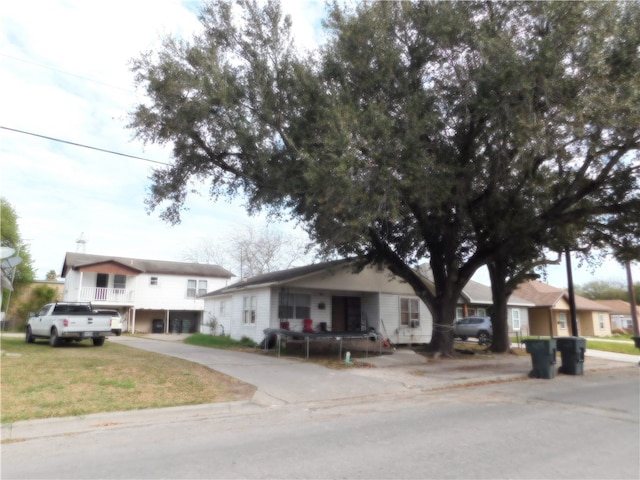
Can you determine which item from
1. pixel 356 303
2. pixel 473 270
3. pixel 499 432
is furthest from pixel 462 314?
pixel 499 432

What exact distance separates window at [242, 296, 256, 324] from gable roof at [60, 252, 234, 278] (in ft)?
45.6

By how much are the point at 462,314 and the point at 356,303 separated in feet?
52.2

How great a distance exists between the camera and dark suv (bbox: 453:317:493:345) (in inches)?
1159

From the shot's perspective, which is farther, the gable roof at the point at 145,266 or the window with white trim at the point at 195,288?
the window with white trim at the point at 195,288

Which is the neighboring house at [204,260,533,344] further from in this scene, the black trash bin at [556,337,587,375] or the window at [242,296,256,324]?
the black trash bin at [556,337,587,375]

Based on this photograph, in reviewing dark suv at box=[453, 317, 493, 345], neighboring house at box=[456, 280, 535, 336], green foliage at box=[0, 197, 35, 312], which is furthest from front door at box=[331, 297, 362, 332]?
green foliage at box=[0, 197, 35, 312]

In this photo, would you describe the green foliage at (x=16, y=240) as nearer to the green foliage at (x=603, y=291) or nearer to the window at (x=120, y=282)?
the window at (x=120, y=282)

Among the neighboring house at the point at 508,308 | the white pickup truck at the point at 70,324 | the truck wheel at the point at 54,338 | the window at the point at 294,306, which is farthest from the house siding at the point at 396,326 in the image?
the truck wheel at the point at 54,338

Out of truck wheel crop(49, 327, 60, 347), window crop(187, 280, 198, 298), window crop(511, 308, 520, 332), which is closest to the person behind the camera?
truck wheel crop(49, 327, 60, 347)

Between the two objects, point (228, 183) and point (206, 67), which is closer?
point (206, 67)

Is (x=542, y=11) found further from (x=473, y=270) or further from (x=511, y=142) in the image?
(x=473, y=270)

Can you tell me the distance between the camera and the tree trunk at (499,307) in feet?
70.6

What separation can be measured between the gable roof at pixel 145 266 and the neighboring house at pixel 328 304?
1000 centimetres

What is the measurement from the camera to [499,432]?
7168mm
